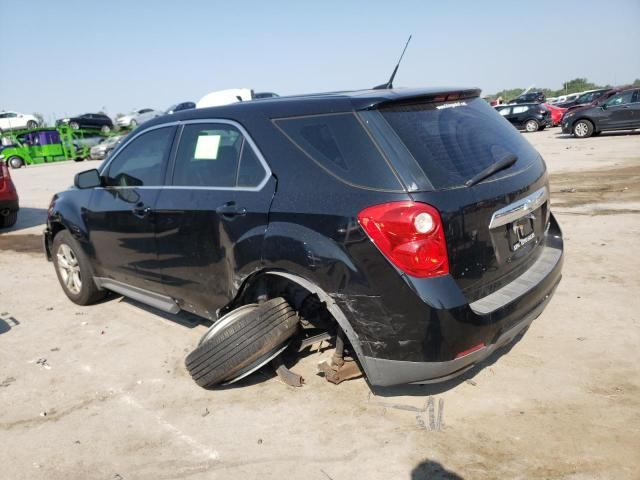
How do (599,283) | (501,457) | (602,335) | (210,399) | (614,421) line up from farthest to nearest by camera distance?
(599,283) → (602,335) → (210,399) → (614,421) → (501,457)

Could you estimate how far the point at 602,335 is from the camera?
3.90 m

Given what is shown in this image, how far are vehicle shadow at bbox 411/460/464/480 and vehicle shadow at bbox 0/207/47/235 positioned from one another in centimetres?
937

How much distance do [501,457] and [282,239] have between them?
157 cm

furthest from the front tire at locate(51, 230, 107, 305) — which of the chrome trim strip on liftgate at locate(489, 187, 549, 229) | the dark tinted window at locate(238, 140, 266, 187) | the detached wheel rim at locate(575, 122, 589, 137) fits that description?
the detached wheel rim at locate(575, 122, 589, 137)

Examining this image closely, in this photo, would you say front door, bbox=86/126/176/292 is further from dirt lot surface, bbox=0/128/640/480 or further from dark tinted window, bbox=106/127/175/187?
dirt lot surface, bbox=0/128/640/480

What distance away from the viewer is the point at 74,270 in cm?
527

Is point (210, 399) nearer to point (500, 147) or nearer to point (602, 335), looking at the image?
point (500, 147)

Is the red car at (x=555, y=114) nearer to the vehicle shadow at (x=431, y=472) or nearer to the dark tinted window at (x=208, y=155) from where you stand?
the dark tinted window at (x=208, y=155)

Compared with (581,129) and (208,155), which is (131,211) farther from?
(581,129)

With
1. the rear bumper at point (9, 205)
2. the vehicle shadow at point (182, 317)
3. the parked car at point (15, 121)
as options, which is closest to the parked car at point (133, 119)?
the parked car at point (15, 121)

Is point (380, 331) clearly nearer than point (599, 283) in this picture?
Yes

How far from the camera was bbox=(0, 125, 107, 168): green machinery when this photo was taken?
103ft

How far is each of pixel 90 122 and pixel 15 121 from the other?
24.4 feet

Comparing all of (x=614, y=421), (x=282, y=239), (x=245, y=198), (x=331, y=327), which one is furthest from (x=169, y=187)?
(x=614, y=421)
